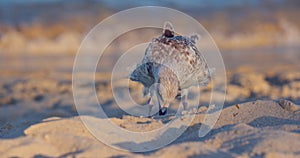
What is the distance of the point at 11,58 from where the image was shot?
652 inches

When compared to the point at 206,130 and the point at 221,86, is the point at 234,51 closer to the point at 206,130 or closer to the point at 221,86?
the point at 221,86

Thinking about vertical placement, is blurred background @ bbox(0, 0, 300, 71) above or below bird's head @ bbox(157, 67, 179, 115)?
above

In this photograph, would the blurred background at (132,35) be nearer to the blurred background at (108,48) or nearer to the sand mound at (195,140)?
the blurred background at (108,48)

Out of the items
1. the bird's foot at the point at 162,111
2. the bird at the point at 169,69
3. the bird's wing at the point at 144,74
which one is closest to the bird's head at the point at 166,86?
the bird at the point at 169,69

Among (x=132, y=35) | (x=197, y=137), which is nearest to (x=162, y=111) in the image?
(x=197, y=137)

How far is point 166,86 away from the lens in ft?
12.7

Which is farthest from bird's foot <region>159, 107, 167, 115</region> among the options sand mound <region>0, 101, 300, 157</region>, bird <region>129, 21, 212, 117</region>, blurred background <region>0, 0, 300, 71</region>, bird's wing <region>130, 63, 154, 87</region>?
blurred background <region>0, 0, 300, 71</region>

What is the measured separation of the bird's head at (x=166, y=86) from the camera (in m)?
3.88

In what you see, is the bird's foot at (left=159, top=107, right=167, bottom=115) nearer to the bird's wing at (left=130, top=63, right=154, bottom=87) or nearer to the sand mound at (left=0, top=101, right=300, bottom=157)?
the sand mound at (left=0, top=101, right=300, bottom=157)

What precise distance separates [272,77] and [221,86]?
1781 millimetres

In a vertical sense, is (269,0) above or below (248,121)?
above

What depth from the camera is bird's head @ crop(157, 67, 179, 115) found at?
3.88m

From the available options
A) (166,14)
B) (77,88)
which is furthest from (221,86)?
(166,14)

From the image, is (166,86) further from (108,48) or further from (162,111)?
(108,48)
